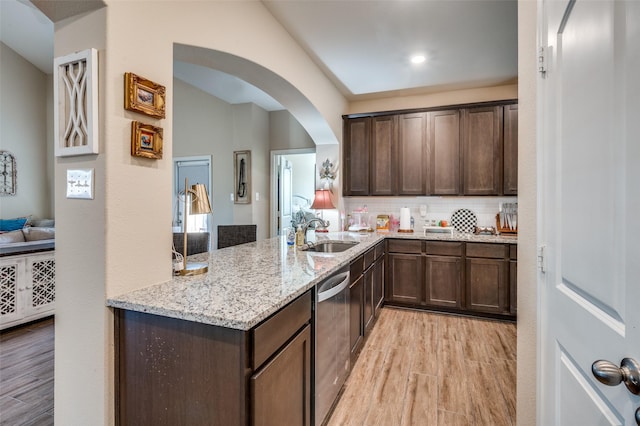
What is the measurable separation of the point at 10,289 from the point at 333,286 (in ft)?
11.1

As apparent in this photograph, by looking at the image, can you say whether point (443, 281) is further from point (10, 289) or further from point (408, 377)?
point (10, 289)

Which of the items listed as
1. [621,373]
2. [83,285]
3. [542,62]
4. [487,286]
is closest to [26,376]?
[83,285]

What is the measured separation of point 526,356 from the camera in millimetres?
1367

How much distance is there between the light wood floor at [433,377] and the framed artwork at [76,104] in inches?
76.9

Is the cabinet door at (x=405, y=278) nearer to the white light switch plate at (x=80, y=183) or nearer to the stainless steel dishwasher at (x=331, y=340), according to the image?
the stainless steel dishwasher at (x=331, y=340)

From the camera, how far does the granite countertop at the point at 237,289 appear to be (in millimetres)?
1120

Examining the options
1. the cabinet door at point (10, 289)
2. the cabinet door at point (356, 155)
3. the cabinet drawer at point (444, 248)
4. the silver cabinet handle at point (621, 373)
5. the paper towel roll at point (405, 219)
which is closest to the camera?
the silver cabinet handle at point (621, 373)

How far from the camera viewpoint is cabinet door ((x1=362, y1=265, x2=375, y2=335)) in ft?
9.09

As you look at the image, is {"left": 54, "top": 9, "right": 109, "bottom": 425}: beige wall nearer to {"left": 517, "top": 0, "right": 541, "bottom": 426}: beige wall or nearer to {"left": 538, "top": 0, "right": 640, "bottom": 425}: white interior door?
{"left": 538, "top": 0, "right": 640, "bottom": 425}: white interior door

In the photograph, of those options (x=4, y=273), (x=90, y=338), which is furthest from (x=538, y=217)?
(x=4, y=273)

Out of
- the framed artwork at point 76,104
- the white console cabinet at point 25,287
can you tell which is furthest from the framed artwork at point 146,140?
the white console cabinet at point 25,287

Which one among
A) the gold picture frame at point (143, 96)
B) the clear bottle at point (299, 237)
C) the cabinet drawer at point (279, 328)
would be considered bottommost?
the cabinet drawer at point (279, 328)

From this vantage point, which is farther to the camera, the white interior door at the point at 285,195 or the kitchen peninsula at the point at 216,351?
the white interior door at the point at 285,195

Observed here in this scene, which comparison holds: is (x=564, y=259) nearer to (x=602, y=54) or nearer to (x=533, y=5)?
(x=602, y=54)
